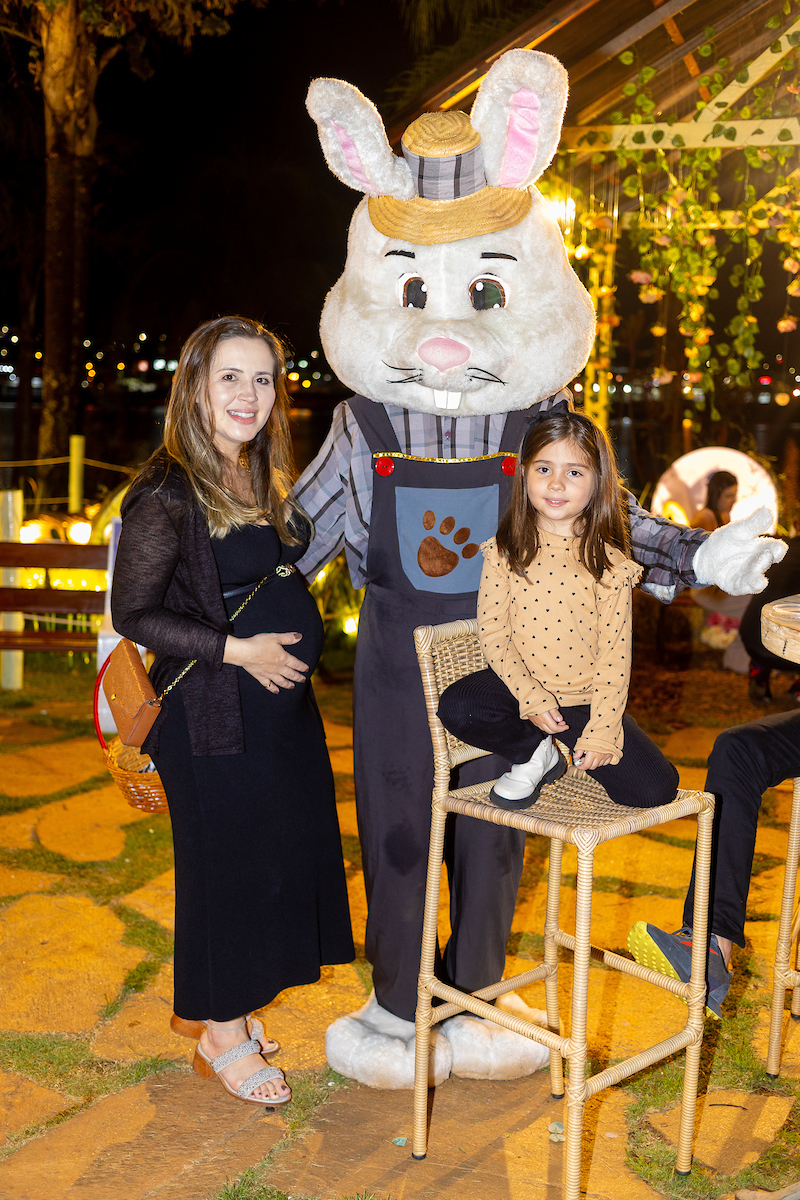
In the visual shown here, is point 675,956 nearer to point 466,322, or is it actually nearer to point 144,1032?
point 144,1032

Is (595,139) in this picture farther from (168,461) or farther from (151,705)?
(151,705)

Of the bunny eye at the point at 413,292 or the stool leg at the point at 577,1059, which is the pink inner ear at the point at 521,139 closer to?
the bunny eye at the point at 413,292

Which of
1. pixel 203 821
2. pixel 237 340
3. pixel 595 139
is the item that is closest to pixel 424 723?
pixel 203 821

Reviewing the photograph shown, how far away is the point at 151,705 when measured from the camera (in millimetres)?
2455

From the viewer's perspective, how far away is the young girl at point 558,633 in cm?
223

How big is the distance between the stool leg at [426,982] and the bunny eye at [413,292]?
124 cm

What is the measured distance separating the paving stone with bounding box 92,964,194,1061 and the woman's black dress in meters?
0.35

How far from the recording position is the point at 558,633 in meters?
2.28

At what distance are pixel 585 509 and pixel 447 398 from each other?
0.49 m

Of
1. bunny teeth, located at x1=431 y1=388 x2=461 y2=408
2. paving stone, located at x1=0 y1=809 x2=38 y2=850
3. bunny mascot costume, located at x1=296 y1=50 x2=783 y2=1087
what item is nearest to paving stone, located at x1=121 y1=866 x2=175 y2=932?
paving stone, located at x1=0 y1=809 x2=38 y2=850

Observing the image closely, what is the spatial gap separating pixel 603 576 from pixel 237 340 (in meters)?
1.03

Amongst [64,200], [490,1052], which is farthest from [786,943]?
[64,200]

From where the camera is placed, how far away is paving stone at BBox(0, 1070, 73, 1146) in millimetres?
2467

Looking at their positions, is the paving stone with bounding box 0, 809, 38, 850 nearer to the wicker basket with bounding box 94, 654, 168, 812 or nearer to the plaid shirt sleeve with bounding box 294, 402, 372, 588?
the wicker basket with bounding box 94, 654, 168, 812
